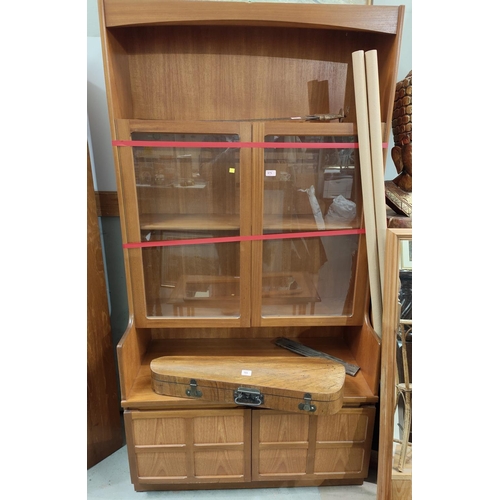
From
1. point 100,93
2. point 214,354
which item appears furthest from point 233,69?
point 214,354

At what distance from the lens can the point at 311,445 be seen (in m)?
1.30

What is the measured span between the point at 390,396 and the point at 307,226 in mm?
624

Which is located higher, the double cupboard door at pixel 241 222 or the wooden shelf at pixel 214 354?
the double cupboard door at pixel 241 222

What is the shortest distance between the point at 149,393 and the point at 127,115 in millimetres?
958

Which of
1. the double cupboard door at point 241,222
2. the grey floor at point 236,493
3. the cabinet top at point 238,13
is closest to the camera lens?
the cabinet top at point 238,13

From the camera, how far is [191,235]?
1326mm

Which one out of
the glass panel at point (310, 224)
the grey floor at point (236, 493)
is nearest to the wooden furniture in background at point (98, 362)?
the grey floor at point (236, 493)

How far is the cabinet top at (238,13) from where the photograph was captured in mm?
1100

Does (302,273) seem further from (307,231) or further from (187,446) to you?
(187,446)

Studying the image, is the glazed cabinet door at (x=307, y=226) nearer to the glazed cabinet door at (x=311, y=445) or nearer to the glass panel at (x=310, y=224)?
the glass panel at (x=310, y=224)

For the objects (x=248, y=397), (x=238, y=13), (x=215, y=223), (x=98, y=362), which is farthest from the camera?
(x=98, y=362)

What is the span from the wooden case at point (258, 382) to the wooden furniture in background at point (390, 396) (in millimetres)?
146

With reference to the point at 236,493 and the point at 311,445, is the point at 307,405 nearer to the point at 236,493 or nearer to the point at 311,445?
the point at 311,445

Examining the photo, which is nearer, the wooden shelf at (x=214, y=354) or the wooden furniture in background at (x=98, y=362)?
the wooden shelf at (x=214, y=354)
